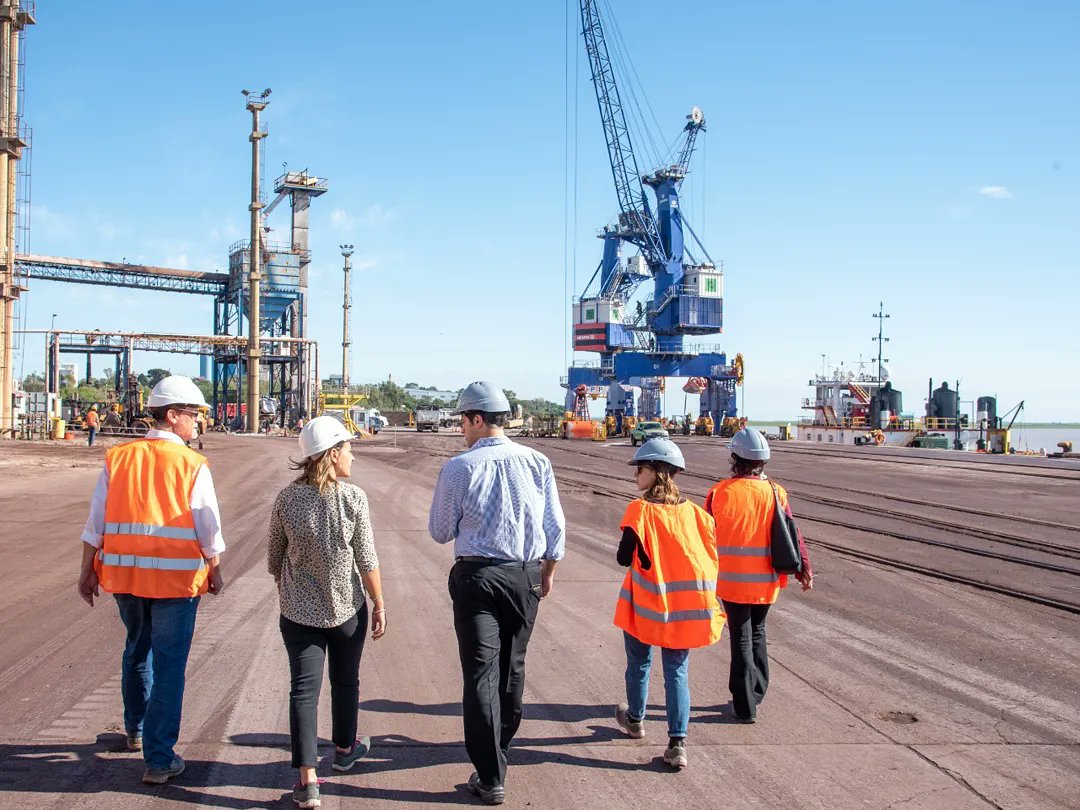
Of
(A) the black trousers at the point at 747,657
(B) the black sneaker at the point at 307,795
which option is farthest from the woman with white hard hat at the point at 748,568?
(B) the black sneaker at the point at 307,795

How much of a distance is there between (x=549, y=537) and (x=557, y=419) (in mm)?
66922

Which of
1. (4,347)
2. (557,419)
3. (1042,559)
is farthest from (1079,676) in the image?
(557,419)

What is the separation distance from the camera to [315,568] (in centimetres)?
422

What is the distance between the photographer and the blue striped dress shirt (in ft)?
14.2

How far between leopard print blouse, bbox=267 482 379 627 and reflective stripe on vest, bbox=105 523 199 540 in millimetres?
526

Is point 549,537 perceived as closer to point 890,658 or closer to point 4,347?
point 890,658

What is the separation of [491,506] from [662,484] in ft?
3.57

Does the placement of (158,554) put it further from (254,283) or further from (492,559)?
(254,283)

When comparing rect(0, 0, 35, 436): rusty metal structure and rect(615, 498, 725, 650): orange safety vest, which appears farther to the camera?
rect(0, 0, 35, 436): rusty metal structure

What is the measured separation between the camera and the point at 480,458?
442 centimetres

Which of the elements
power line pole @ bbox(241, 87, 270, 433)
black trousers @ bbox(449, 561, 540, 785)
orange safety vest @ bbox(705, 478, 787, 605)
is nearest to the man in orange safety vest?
black trousers @ bbox(449, 561, 540, 785)

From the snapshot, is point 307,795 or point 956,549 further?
point 956,549

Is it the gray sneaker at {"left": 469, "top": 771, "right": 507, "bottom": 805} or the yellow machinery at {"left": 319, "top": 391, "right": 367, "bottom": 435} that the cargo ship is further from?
the gray sneaker at {"left": 469, "top": 771, "right": 507, "bottom": 805}

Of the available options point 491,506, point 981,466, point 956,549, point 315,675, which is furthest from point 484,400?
point 981,466
